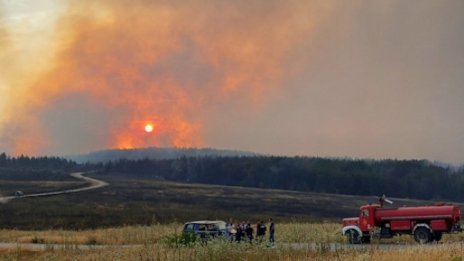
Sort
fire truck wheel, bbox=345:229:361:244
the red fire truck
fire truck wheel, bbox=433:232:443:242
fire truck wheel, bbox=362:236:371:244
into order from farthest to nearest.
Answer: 1. fire truck wheel, bbox=362:236:371:244
2. fire truck wheel, bbox=345:229:361:244
3. fire truck wheel, bbox=433:232:443:242
4. the red fire truck

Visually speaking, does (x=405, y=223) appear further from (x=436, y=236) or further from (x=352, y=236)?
(x=352, y=236)

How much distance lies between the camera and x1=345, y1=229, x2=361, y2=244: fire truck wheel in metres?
35.1

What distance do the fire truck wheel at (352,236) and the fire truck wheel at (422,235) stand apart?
11.7 ft

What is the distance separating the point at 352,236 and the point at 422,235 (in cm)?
429

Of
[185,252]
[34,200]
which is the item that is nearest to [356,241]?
[185,252]

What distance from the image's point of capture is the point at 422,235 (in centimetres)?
3469

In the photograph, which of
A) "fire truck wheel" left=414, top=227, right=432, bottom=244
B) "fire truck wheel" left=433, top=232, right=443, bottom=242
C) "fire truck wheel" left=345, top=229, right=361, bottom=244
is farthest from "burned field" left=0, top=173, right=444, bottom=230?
"fire truck wheel" left=433, top=232, right=443, bottom=242

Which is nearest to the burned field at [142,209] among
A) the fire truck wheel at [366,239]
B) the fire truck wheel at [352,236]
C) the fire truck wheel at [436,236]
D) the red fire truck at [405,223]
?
the fire truck wheel at [352,236]

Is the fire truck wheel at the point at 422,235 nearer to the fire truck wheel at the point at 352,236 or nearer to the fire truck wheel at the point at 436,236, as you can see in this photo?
the fire truck wheel at the point at 436,236

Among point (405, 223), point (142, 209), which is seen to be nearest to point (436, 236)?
point (405, 223)

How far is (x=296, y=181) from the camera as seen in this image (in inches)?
7756

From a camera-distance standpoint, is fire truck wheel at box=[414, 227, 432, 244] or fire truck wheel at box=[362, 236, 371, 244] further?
fire truck wheel at box=[362, 236, 371, 244]

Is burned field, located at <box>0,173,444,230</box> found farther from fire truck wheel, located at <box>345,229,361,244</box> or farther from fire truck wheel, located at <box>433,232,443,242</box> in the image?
fire truck wheel, located at <box>433,232,443,242</box>

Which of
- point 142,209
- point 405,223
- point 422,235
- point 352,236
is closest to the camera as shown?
point 422,235
